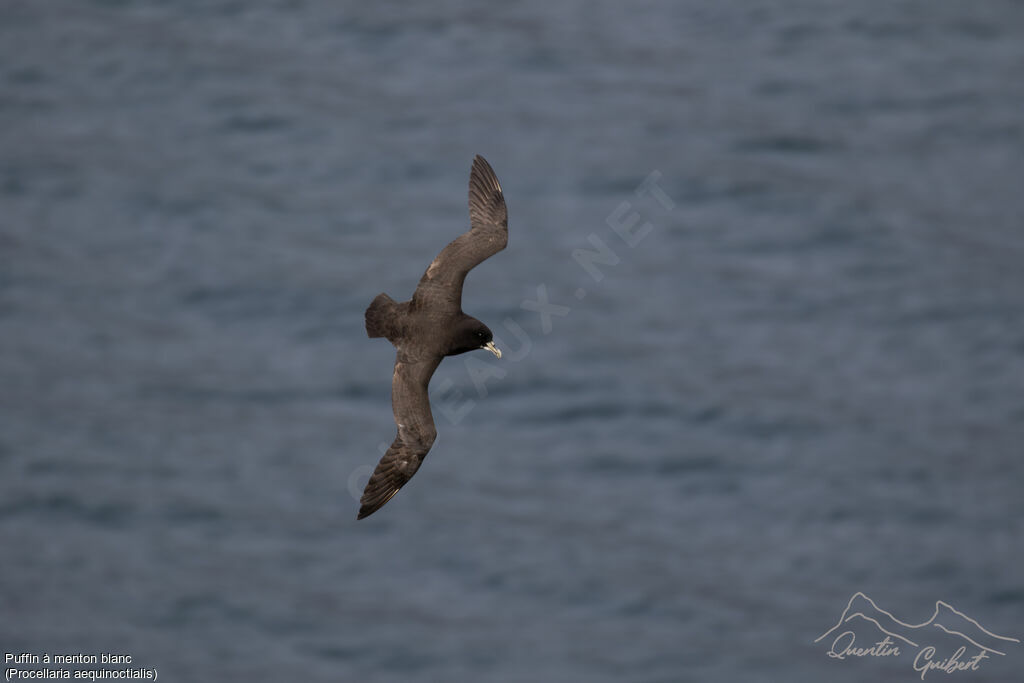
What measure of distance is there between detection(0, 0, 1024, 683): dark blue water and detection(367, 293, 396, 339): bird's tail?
64.1 feet

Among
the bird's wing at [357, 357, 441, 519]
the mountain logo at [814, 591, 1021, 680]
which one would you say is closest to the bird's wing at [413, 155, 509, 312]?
the bird's wing at [357, 357, 441, 519]

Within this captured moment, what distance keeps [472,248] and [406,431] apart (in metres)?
2.37

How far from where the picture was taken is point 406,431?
1662cm

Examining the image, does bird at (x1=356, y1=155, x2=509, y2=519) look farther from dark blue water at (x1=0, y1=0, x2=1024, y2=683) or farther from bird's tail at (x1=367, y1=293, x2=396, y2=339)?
dark blue water at (x1=0, y1=0, x2=1024, y2=683)

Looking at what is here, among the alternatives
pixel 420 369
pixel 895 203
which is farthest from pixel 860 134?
pixel 420 369

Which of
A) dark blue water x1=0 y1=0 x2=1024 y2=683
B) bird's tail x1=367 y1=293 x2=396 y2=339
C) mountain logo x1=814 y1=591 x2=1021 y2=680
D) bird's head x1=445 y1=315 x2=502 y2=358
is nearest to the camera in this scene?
bird's head x1=445 y1=315 x2=502 y2=358

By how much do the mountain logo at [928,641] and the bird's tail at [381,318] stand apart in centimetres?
2753

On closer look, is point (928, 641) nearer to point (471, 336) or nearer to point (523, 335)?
point (523, 335)

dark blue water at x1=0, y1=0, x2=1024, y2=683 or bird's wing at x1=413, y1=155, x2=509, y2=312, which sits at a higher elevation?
dark blue water at x1=0, y1=0, x2=1024, y2=683

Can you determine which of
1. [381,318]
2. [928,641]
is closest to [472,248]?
[381,318]

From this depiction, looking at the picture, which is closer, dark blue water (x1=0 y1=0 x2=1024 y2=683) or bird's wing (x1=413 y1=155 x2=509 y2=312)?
bird's wing (x1=413 y1=155 x2=509 y2=312)

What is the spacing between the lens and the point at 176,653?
4103 centimetres

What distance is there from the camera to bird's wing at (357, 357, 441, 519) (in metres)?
16.4

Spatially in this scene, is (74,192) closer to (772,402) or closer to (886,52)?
(772,402)
